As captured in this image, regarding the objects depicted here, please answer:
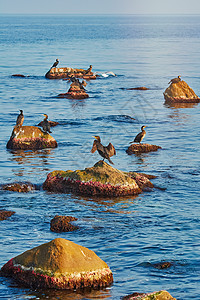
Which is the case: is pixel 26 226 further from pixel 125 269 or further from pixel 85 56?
pixel 85 56

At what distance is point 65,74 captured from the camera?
63094mm

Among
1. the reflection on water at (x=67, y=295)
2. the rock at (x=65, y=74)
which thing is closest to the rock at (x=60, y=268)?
the reflection on water at (x=67, y=295)

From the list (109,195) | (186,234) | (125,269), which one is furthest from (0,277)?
(109,195)

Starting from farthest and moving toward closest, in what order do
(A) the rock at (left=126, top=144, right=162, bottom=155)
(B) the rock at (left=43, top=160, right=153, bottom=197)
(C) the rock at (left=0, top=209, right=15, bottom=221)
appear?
1. (A) the rock at (left=126, top=144, right=162, bottom=155)
2. (B) the rock at (left=43, top=160, right=153, bottom=197)
3. (C) the rock at (left=0, top=209, right=15, bottom=221)

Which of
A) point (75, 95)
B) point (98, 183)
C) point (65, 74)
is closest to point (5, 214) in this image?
point (98, 183)

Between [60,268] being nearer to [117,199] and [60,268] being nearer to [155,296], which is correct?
[155,296]

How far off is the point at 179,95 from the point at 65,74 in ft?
69.1

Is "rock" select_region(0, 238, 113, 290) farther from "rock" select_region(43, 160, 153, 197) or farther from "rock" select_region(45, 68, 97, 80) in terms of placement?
"rock" select_region(45, 68, 97, 80)

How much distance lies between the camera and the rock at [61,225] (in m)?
16.8

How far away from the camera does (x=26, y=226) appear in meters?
17.1

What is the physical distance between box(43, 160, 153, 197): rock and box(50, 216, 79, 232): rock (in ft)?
10.4

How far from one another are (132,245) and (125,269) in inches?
63.0

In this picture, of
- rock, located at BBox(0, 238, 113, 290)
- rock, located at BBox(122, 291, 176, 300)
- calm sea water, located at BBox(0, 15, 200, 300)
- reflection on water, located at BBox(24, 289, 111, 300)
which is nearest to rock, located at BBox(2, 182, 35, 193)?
calm sea water, located at BBox(0, 15, 200, 300)

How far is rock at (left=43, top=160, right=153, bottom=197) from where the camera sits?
20219mm
